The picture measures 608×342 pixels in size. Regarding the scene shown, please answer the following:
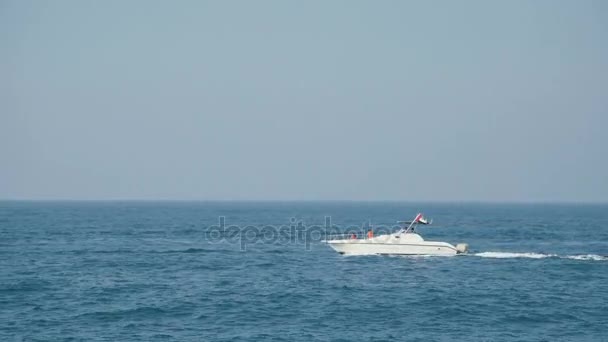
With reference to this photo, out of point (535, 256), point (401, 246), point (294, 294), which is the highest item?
point (401, 246)

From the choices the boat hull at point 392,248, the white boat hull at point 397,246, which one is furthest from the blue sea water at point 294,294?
the white boat hull at point 397,246

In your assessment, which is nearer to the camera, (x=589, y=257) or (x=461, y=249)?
(x=589, y=257)

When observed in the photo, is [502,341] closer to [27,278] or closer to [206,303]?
[206,303]

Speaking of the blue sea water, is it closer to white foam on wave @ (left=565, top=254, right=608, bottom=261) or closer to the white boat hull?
white foam on wave @ (left=565, top=254, right=608, bottom=261)

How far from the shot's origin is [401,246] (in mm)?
72500

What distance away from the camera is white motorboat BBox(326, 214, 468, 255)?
72188mm

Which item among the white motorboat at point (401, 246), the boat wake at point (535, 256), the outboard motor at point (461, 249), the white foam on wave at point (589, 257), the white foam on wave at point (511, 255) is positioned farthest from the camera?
the white foam on wave at point (511, 255)

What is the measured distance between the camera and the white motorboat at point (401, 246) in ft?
237

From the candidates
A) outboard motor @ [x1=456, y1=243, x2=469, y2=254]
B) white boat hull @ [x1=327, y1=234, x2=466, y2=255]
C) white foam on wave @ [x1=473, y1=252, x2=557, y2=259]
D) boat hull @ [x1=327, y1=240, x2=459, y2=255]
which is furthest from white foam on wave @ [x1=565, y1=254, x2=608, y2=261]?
boat hull @ [x1=327, y1=240, x2=459, y2=255]

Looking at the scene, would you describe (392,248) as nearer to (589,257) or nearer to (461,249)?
(461,249)

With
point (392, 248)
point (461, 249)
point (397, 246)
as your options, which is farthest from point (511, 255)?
point (392, 248)

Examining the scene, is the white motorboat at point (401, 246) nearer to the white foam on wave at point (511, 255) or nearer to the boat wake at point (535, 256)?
the white foam on wave at point (511, 255)

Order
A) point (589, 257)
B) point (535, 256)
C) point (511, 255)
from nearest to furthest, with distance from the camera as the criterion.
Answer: point (589, 257) < point (535, 256) < point (511, 255)

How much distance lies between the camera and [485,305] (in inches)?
1874
